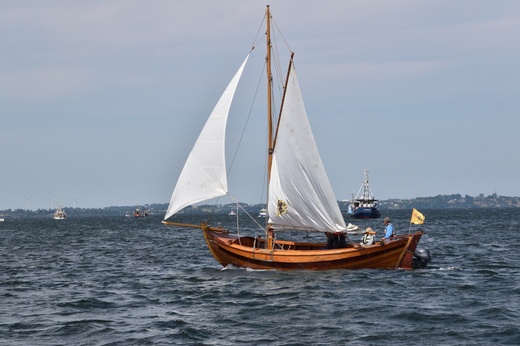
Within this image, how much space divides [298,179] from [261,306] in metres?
9.64

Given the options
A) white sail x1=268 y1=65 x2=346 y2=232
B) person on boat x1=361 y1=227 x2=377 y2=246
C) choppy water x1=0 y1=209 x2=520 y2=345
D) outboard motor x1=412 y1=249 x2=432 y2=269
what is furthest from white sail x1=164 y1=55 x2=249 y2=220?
outboard motor x1=412 y1=249 x2=432 y2=269

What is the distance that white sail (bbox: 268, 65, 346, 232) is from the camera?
35562 mm

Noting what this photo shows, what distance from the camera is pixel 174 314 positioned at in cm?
2631

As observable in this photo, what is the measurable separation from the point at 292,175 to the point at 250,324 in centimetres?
1265

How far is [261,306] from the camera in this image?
27.5m

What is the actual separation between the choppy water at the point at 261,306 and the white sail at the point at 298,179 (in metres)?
2.70

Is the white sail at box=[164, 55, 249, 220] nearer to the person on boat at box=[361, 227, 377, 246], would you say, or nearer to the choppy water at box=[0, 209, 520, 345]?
the choppy water at box=[0, 209, 520, 345]

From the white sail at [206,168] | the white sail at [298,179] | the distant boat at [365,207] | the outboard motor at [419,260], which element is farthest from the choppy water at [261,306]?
the distant boat at [365,207]

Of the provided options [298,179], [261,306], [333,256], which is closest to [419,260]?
[333,256]

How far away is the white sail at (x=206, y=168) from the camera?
1361 inches

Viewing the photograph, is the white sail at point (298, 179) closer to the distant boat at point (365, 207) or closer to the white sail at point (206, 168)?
the white sail at point (206, 168)

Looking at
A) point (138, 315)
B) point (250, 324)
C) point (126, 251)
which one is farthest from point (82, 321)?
point (126, 251)

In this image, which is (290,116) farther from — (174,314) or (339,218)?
(174,314)

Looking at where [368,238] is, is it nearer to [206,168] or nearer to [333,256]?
[333,256]
